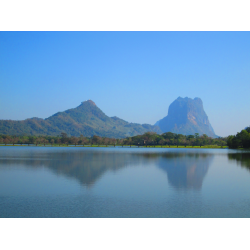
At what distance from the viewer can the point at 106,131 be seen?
194500 millimetres

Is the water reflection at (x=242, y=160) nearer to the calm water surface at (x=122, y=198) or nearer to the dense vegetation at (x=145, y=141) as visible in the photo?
the calm water surface at (x=122, y=198)

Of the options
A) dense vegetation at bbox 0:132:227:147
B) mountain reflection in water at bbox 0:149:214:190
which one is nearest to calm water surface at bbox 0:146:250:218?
mountain reflection in water at bbox 0:149:214:190

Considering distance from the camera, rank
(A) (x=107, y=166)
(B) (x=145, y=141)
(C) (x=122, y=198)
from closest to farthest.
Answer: (C) (x=122, y=198), (A) (x=107, y=166), (B) (x=145, y=141)

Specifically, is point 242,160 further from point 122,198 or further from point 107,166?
point 122,198

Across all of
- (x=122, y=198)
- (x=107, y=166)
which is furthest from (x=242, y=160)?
(x=122, y=198)

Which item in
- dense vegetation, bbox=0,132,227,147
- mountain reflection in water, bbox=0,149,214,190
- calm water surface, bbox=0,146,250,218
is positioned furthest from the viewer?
dense vegetation, bbox=0,132,227,147

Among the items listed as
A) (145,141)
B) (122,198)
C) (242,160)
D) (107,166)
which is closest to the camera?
(122,198)

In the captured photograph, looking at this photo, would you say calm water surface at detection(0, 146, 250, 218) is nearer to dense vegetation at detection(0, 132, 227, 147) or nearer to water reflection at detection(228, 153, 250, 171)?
water reflection at detection(228, 153, 250, 171)

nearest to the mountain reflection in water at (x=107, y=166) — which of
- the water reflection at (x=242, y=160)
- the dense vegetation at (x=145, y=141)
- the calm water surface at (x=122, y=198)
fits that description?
the calm water surface at (x=122, y=198)

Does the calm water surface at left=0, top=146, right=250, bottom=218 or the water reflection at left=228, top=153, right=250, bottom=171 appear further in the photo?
the water reflection at left=228, top=153, right=250, bottom=171
